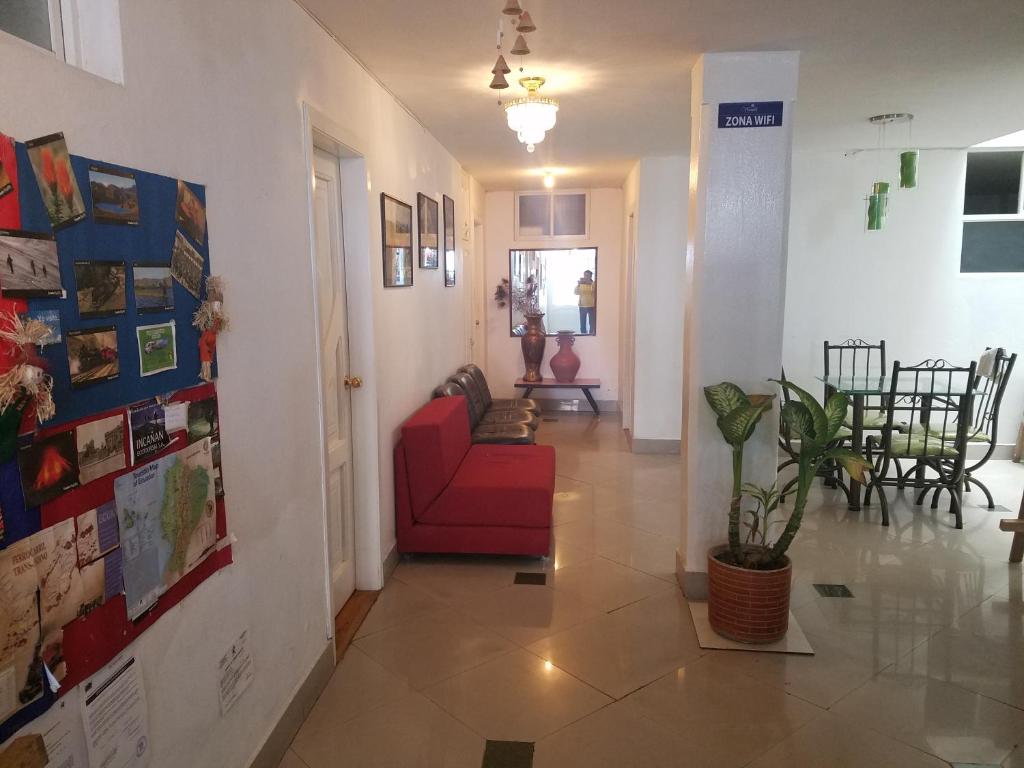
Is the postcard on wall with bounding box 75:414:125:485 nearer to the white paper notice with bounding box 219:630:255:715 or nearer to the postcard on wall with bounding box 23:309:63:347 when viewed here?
the postcard on wall with bounding box 23:309:63:347

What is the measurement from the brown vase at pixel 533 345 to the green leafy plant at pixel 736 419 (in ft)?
15.6

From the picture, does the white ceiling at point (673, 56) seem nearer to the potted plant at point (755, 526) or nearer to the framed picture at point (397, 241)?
the framed picture at point (397, 241)

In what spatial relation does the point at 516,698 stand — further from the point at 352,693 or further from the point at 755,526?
the point at 755,526

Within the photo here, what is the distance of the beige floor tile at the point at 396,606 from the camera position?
324 cm

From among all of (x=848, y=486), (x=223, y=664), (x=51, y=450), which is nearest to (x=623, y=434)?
(x=848, y=486)

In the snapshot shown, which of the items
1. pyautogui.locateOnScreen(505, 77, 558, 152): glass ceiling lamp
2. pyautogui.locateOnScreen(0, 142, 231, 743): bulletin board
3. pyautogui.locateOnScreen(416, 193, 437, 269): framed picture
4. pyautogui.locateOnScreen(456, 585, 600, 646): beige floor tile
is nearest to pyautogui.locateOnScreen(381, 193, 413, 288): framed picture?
pyautogui.locateOnScreen(416, 193, 437, 269): framed picture

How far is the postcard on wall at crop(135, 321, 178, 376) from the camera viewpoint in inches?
63.3

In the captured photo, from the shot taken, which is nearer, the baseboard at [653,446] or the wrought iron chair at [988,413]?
the wrought iron chair at [988,413]

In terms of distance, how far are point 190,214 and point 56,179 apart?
1.54ft

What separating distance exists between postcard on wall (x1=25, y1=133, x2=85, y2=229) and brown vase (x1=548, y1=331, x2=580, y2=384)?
264 inches

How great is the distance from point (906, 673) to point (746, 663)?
0.63 meters

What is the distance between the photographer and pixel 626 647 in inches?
120

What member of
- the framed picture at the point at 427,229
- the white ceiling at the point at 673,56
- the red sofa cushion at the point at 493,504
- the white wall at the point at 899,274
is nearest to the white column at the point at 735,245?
the white ceiling at the point at 673,56

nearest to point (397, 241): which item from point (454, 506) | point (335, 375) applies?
point (335, 375)
